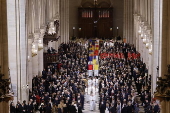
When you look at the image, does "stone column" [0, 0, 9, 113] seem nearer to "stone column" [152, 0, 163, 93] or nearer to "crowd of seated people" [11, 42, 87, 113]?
"crowd of seated people" [11, 42, 87, 113]

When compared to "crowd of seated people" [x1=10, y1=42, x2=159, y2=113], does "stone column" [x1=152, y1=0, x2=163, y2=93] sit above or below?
above

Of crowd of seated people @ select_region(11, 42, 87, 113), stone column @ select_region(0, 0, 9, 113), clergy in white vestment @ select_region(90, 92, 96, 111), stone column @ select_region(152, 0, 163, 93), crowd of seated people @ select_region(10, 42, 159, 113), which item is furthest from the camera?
stone column @ select_region(152, 0, 163, 93)

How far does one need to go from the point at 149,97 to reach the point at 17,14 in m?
12.9

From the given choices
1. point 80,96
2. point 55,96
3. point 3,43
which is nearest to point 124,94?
point 80,96

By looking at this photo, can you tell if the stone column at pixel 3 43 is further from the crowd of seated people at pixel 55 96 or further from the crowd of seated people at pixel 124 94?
the crowd of seated people at pixel 124 94

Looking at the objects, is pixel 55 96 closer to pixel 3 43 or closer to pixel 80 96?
pixel 80 96

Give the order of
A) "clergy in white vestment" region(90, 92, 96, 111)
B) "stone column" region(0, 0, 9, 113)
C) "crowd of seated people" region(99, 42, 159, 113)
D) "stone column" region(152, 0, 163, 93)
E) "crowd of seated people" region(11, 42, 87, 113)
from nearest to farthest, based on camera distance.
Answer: "stone column" region(0, 0, 9, 113), "crowd of seated people" region(99, 42, 159, 113), "crowd of seated people" region(11, 42, 87, 113), "clergy in white vestment" region(90, 92, 96, 111), "stone column" region(152, 0, 163, 93)

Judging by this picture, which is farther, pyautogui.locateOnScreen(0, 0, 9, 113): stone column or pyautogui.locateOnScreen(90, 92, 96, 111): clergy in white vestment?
pyautogui.locateOnScreen(90, 92, 96, 111): clergy in white vestment

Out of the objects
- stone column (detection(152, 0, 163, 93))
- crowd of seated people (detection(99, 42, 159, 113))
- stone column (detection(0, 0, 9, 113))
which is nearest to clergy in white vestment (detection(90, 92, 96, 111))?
crowd of seated people (detection(99, 42, 159, 113))

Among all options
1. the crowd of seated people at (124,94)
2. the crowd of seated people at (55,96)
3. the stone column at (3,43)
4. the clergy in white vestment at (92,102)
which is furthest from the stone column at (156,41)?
the stone column at (3,43)

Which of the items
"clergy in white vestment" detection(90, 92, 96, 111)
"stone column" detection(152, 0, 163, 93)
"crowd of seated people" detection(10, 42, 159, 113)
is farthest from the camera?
"stone column" detection(152, 0, 163, 93)

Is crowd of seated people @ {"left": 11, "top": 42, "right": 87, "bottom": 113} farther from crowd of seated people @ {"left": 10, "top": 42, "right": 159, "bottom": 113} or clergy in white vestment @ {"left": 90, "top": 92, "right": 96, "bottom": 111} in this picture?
clergy in white vestment @ {"left": 90, "top": 92, "right": 96, "bottom": 111}

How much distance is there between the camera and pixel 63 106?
4044cm

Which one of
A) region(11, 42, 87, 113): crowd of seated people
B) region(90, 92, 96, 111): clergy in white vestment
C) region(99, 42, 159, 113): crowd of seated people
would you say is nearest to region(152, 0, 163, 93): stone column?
region(99, 42, 159, 113): crowd of seated people
